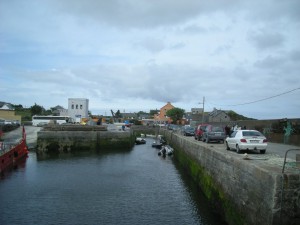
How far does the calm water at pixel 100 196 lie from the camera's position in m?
16.3

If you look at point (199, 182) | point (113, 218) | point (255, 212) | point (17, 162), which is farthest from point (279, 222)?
point (17, 162)

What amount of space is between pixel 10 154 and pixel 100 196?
16.4m

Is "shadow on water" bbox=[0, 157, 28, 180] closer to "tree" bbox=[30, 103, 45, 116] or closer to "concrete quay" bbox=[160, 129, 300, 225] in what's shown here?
"concrete quay" bbox=[160, 129, 300, 225]

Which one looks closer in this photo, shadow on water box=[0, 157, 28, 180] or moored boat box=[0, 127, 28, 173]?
shadow on water box=[0, 157, 28, 180]

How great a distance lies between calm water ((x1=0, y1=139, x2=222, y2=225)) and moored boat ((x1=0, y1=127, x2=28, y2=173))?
1.30m

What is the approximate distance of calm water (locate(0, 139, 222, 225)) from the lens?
16344 mm

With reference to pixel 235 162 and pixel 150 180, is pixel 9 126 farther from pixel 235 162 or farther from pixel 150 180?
pixel 235 162

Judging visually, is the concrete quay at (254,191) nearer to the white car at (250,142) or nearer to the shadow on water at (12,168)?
the white car at (250,142)

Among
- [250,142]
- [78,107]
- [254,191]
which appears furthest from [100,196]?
[78,107]

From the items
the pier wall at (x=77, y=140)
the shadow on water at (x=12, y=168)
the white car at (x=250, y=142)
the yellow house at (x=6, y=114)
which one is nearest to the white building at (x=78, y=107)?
the yellow house at (x=6, y=114)

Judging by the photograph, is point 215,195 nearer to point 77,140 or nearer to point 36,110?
point 77,140

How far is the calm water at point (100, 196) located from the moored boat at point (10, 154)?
1.30m

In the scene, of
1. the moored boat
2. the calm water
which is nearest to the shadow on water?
the calm water

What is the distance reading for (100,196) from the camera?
20625mm
